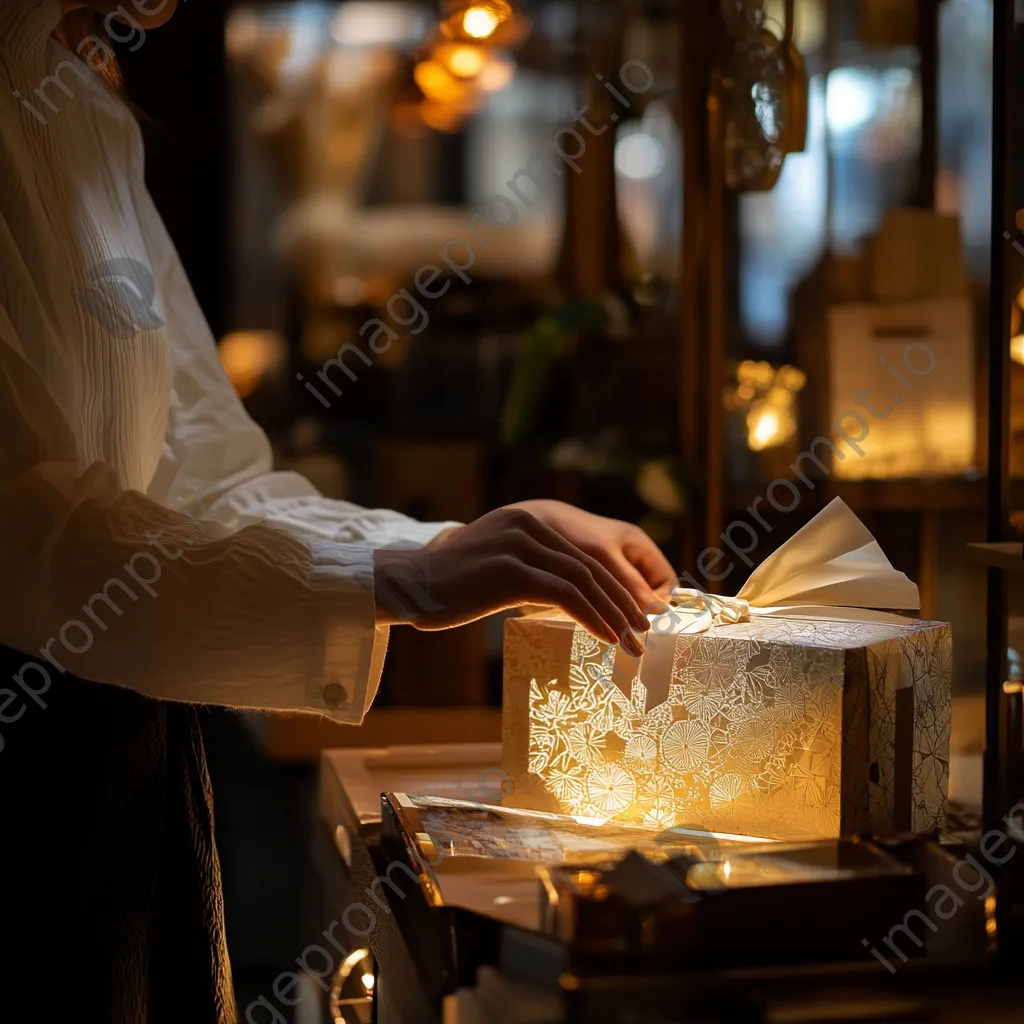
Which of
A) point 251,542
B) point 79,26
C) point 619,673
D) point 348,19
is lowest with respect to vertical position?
point 619,673

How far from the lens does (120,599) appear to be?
86 cm

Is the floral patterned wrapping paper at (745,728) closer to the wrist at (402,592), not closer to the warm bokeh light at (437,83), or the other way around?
the wrist at (402,592)

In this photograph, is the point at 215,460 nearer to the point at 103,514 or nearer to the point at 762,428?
the point at 103,514

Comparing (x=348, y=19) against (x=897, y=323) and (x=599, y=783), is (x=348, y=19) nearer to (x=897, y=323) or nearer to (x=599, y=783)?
(x=897, y=323)

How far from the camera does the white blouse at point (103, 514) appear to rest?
2.85 feet

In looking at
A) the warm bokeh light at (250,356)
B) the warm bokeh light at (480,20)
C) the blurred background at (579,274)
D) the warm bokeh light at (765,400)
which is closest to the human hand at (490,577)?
the blurred background at (579,274)

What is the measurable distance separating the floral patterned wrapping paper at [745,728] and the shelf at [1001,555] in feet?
0.22

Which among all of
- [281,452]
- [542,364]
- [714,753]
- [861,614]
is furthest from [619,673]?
[281,452]

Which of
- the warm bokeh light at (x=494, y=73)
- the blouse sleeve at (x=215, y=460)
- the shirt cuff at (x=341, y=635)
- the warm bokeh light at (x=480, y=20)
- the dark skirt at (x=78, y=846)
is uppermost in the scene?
the warm bokeh light at (x=494, y=73)

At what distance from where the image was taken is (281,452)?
390cm

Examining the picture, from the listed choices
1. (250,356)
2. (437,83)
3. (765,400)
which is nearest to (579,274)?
(437,83)

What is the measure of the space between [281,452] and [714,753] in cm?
305

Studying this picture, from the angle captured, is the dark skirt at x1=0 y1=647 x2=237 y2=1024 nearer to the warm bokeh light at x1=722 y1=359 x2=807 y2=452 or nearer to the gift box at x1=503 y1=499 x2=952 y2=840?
the gift box at x1=503 y1=499 x2=952 y2=840

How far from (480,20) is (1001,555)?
4.04ft
